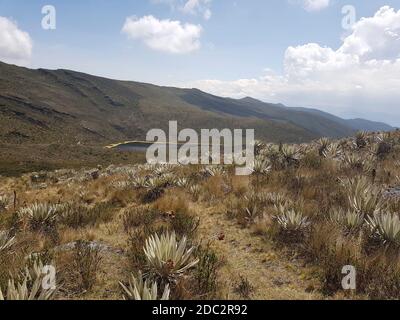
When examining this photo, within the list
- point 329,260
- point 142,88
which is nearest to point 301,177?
point 329,260

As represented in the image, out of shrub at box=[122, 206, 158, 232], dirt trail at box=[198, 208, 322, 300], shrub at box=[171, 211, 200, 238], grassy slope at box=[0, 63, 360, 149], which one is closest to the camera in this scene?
dirt trail at box=[198, 208, 322, 300]

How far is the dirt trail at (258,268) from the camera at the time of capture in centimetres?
441

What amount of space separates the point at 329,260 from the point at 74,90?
153997 mm

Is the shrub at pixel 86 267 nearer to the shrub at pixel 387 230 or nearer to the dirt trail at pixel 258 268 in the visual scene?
the dirt trail at pixel 258 268

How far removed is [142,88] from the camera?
7810 inches

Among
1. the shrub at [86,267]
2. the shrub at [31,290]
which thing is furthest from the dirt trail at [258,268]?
the shrub at [31,290]

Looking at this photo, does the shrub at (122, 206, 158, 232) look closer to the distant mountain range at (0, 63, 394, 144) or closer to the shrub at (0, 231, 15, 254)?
the shrub at (0, 231, 15, 254)

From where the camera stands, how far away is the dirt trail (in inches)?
173

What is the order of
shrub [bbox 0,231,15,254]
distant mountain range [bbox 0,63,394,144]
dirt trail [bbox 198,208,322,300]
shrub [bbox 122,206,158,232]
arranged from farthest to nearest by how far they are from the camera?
distant mountain range [bbox 0,63,394,144] < shrub [bbox 122,206,158,232] < shrub [bbox 0,231,15,254] < dirt trail [bbox 198,208,322,300]

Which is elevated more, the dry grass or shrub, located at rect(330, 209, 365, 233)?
shrub, located at rect(330, 209, 365, 233)

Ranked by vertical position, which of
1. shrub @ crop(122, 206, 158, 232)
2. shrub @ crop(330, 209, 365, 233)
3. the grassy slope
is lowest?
shrub @ crop(122, 206, 158, 232)
